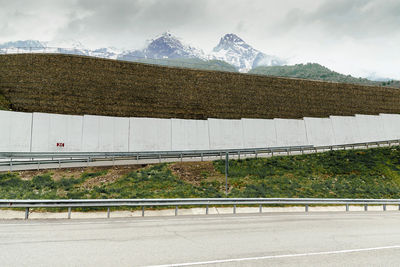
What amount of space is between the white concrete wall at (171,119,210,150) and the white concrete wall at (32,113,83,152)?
10509 mm

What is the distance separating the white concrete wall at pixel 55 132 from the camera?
26.1m

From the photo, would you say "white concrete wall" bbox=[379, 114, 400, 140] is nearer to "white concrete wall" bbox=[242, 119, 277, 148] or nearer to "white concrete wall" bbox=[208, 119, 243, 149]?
"white concrete wall" bbox=[242, 119, 277, 148]

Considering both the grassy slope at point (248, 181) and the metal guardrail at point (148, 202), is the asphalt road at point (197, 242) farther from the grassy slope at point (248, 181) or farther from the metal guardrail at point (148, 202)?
the grassy slope at point (248, 181)

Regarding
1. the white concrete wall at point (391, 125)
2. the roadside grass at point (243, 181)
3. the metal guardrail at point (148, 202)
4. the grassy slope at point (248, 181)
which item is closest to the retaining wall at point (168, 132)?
the white concrete wall at point (391, 125)

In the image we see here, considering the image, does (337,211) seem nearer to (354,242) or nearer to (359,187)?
(359,187)

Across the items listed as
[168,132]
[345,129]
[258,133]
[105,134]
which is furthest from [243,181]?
[345,129]

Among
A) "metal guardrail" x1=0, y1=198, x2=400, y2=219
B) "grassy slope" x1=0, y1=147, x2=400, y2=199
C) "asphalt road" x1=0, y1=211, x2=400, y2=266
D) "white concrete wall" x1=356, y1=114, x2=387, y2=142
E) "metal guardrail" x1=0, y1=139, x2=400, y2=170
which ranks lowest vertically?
"asphalt road" x1=0, y1=211, x2=400, y2=266

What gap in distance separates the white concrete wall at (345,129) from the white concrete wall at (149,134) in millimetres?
25351

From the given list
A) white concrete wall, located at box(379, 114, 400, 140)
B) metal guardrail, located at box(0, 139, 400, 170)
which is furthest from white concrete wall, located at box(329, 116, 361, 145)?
white concrete wall, located at box(379, 114, 400, 140)

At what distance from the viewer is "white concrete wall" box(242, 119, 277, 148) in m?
34.2

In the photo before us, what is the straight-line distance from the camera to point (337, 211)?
57.3 ft

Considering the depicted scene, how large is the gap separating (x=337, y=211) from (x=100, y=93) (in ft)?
91.4

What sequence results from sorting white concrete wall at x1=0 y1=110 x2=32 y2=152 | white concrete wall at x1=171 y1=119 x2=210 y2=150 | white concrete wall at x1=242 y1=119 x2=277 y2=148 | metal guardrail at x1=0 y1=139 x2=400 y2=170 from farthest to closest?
white concrete wall at x1=242 y1=119 x2=277 y2=148 < white concrete wall at x1=171 y1=119 x2=210 y2=150 < white concrete wall at x1=0 y1=110 x2=32 y2=152 < metal guardrail at x1=0 y1=139 x2=400 y2=170

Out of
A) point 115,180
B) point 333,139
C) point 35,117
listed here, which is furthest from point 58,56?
point 333,139
